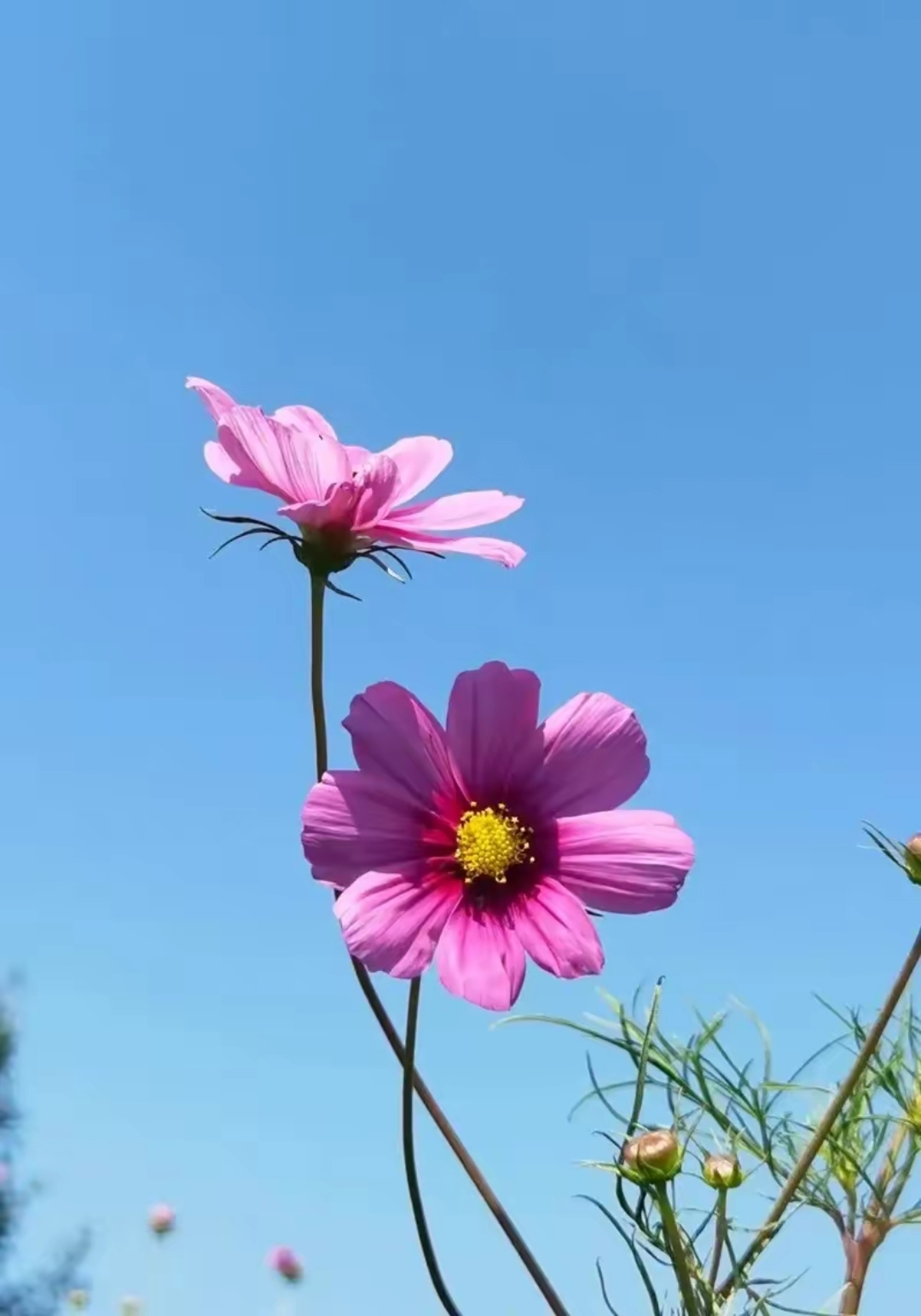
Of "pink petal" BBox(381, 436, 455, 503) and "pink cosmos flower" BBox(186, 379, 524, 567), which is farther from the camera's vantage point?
"pink petal" BBox(381, 436, 455, 503)

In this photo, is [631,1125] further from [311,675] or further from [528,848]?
[311,675]

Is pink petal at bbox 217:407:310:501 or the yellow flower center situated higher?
pink petal at bbox 217:407:310:501

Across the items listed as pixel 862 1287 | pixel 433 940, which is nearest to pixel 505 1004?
pixel 433 940

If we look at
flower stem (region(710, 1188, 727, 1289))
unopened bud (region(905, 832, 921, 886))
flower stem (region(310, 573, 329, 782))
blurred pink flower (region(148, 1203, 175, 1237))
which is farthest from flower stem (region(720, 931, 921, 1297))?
blurred pink flower (region(148, 1203, 175, 1237))

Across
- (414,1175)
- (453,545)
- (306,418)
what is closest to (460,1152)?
(414,1175)

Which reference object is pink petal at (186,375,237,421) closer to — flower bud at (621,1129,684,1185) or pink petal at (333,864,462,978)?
pink petal at (333,864,462,978)

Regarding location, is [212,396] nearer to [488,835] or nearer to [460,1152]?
[488,835]
